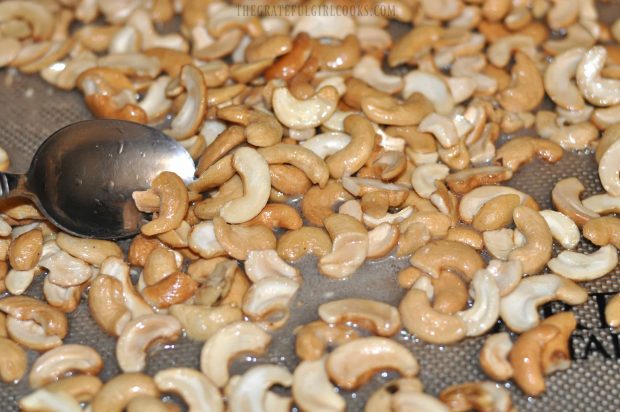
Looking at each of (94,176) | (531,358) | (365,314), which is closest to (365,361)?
(365,314)

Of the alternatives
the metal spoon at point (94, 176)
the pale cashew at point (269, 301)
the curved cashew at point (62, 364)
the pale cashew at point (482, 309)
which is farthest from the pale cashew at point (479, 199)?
the curved cashew at point (62, 364)

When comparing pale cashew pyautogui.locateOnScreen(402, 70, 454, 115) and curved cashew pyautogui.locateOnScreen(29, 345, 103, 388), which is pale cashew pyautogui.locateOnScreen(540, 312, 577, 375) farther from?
curved cashew pyautogui.locateOnScreen(29, 345, 103, 388)

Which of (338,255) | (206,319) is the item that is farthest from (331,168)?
(206,319)

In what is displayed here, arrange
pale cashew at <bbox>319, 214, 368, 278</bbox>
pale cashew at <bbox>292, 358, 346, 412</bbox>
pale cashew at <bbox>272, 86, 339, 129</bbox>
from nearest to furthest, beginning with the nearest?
pale cashew at <bbox>292, 358, 346, 412</bbox>
pale cashew at <bbox>319, 214, 368, 278</bbox>
pale cashew at <bbox>272, 86, 339, 129</bbox>

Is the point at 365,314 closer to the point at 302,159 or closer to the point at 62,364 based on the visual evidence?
the point at 302,159

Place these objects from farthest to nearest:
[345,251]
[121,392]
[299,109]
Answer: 1. [299,109]
2. [345,251]
3. [121,392]

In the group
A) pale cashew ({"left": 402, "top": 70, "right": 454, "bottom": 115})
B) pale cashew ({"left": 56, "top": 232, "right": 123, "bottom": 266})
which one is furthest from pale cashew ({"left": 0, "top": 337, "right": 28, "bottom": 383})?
pale cashew ({"left": 402, "top": 70, "right": 454, "bottom": 115})
